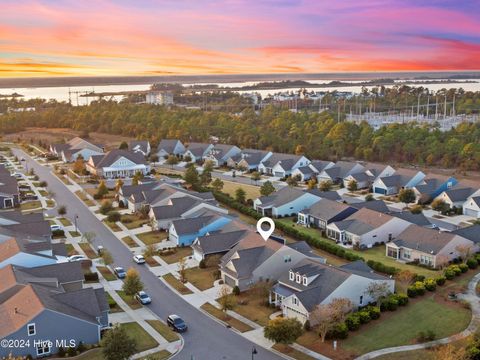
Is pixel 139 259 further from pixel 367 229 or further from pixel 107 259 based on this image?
pixel 367 229

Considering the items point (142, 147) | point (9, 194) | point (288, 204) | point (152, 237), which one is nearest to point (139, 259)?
point (152, 237)

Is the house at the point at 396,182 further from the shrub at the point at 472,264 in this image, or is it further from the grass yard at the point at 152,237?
the grass yard at the point at 152,237

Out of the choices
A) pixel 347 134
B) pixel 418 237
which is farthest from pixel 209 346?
pixel 347 134

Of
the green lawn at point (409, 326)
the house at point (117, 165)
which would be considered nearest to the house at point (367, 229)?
the green lawn at point (409, 326)

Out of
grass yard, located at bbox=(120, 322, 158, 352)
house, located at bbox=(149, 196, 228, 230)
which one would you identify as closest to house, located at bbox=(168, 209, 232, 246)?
house, located at bbox=(149, 196, 228, 230)

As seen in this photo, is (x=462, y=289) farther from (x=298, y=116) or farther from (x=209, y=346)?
(x=298, y=116)

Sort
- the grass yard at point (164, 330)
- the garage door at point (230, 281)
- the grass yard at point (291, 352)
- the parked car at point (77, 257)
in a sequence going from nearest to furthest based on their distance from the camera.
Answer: the grass yard at point (291, 352) → the grass yard at point (164, 330) → the garage door at point (230, 281) → the parked car at point (77, 257)
